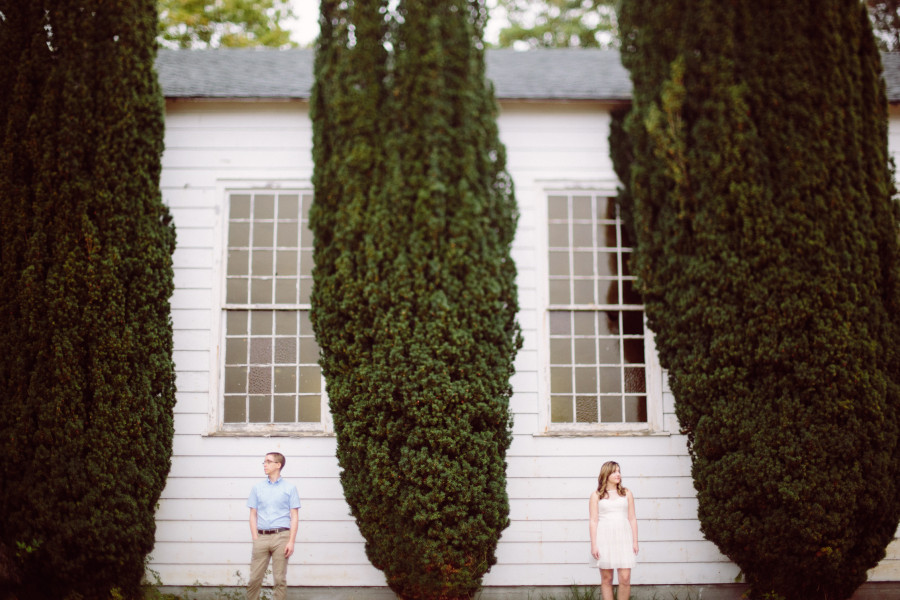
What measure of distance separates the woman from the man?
2.50m

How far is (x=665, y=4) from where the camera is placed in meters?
7.05

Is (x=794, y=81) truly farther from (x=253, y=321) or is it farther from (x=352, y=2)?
(x=253, y=321)

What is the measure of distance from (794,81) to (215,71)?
248 inches

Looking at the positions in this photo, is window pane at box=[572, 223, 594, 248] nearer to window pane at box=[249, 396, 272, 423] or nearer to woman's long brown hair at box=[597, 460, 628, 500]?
woman's long brown hair at box=[597, 460, 628, 500]

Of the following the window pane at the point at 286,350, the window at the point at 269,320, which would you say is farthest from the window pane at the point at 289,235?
the window pane at the point at 286,350

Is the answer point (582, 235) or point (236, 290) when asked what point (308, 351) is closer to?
point (236, 290)

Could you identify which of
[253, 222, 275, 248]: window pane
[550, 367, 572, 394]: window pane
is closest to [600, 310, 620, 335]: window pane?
[550, 367, 572, 394]: window pane

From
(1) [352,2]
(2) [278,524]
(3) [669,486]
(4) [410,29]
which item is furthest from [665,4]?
(2) [278,524]

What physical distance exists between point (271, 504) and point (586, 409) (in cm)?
324

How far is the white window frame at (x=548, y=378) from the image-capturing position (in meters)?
7.61

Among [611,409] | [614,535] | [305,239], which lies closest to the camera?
[614,535]

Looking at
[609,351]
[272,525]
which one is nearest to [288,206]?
[272,525]

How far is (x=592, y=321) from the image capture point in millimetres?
7941

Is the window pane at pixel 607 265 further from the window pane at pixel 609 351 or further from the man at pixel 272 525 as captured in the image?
the man at pixel 272 525
